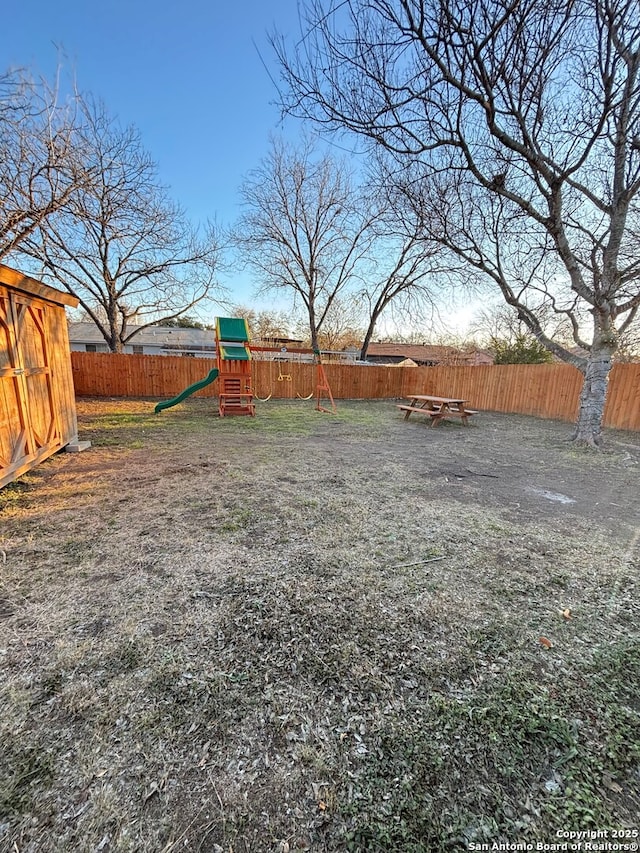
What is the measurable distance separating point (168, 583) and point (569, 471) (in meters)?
5.05

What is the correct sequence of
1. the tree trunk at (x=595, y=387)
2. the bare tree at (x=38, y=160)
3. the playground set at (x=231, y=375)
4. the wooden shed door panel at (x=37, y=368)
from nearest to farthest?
the wooden shed door panel at (x=37, y=368), the bare tree at (x=38, y=160), the tree trunk at (x=595, y=387), the playground set at (x=231, y=375)

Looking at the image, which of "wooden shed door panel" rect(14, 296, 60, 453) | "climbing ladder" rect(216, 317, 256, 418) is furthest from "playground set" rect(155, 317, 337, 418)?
"wooden shed door panel" rect(14, 296, 60, 453)

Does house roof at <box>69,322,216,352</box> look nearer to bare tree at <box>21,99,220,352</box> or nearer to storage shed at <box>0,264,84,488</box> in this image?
bare tree at <box>21,99,220,352</box>

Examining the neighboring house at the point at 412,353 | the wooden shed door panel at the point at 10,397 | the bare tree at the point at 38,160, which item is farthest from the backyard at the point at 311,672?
the neighboring house at the point at 412,353

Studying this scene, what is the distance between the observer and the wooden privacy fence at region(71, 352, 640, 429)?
28.0 feet

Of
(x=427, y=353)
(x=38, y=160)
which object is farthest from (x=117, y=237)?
(x=427, y=353)

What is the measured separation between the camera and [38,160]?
5.78 metres

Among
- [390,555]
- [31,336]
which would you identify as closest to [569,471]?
[390,555]

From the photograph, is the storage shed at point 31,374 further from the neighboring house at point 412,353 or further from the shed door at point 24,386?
the neighboring house at point 412,353

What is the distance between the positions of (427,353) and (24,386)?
32.3 metres

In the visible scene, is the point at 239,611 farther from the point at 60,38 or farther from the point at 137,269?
the point at 137,269

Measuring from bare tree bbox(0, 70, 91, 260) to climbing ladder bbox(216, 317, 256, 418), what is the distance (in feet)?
12.3

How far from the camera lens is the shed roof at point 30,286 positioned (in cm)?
309

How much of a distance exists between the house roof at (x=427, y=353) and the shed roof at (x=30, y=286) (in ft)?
73.7
